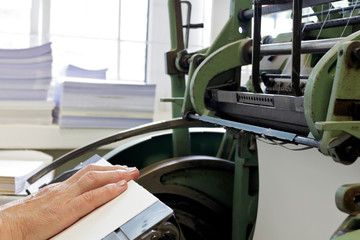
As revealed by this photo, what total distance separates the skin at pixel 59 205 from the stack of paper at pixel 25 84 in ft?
3.65

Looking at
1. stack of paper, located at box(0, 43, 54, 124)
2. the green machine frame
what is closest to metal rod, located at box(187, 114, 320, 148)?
the green machine frame

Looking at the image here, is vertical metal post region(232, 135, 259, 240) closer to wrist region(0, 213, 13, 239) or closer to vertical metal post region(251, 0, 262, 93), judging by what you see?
vertical metal post region(251, 0, 262, 93)

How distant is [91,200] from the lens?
72cm

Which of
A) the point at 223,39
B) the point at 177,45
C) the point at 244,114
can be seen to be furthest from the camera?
the point at 177,45

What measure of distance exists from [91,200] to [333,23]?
680 mm

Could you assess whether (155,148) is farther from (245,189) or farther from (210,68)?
(210,68)

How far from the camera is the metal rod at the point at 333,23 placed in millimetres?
930

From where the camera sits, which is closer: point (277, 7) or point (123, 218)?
point (123, 218)

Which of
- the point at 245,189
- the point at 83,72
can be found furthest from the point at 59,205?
the point at 83,72

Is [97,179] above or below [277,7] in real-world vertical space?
below

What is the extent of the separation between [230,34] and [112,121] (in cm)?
86

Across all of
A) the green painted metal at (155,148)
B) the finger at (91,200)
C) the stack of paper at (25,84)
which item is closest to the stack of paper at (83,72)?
the stack of paper at (25,84)

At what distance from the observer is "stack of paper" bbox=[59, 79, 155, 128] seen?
1803 mm

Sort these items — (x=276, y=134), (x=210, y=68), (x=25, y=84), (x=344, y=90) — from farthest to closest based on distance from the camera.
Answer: (x=25, y=84) < (x=210, y=68) < (x=276, y=134) < (x=344, y=90)
